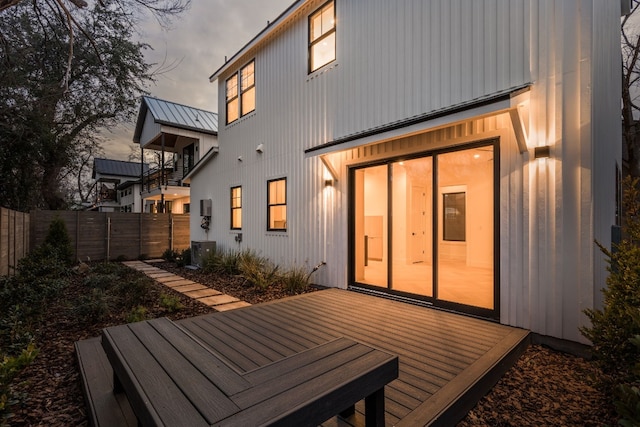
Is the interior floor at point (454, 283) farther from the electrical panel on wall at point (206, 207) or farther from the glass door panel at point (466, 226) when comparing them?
the electrical panel on wall at point (206, 207)

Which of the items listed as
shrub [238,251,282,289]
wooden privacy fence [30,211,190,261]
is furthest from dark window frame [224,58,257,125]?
wooden privacy fence [30,211,190,261]

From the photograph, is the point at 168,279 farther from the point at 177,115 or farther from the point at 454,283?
the point at 177,115

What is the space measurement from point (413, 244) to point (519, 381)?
3.38m

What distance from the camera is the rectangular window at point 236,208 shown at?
30.0ft

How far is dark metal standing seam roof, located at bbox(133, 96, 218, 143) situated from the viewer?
14.0 meters

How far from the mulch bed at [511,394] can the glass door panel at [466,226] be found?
3.49 ft

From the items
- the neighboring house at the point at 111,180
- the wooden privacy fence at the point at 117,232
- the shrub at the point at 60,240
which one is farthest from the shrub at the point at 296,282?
the neighboring house at the point at 111,180

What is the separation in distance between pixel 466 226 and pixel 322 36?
4.84 meters

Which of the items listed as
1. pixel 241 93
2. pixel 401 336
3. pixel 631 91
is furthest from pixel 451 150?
pixel 631 91

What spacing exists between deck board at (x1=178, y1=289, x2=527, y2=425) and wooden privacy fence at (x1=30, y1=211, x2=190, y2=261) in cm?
962

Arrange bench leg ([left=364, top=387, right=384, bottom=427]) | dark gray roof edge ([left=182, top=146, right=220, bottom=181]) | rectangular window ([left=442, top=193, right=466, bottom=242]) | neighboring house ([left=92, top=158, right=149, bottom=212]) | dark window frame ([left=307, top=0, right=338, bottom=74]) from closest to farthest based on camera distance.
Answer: bench leg ([left=364, top=387, right=384, bottom=427]), rectangular window ([left=442, top=193, right=466, bottom=242]), dark window frame ([left=307, top=0, right=338, bottom=74]), dark gray roof edge ([left=182, top=146, right=220, bottom=181]), neighboring house ([left=92, top=158, right=149, bottom=212])

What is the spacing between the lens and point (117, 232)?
1177 cm

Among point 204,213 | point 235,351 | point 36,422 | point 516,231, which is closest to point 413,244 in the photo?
point 516,231

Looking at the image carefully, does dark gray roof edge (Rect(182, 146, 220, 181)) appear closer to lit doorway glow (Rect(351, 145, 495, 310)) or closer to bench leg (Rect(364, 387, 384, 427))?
lit doorway glow (Rect(351, 145, 495, 310))
